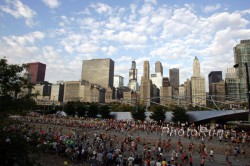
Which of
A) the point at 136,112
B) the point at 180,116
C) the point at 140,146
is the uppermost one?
the point at 136,112

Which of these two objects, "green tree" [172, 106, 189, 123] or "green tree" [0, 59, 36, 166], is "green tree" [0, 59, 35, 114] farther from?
"green tree" [172, 106, 189, 123]

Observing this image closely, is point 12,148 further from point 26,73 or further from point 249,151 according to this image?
point 249,151

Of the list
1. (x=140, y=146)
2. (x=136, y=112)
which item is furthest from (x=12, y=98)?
(x=136, y=112)

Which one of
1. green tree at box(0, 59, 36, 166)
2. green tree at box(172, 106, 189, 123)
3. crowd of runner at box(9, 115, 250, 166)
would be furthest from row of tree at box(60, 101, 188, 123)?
green tree at box(0, 59, 36, 166)

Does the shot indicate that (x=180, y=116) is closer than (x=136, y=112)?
Yes

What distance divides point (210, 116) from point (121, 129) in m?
22.5

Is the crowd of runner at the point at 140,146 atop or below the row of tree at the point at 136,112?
below

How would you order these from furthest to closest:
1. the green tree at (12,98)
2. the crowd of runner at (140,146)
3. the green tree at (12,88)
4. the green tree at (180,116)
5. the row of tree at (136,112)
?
the row of tree at (136,112)
the green tree at (180,116)
the crowd of runner at (140,146)
the green tree at (12,88)
the green tree at (12,98)

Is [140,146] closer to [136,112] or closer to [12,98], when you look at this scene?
[12,98]

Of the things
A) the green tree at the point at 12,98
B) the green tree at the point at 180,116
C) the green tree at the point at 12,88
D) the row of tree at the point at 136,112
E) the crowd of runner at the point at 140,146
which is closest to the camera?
the green tree at the point at 12,98

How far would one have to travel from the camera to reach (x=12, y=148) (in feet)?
24.9

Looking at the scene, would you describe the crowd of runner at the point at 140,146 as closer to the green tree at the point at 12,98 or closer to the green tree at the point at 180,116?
the green tree at the point at 12,98

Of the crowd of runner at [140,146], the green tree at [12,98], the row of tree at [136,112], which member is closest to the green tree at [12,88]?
the green tree at [12,98]

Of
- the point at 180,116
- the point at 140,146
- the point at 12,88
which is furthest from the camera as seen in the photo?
the point at 180,116
